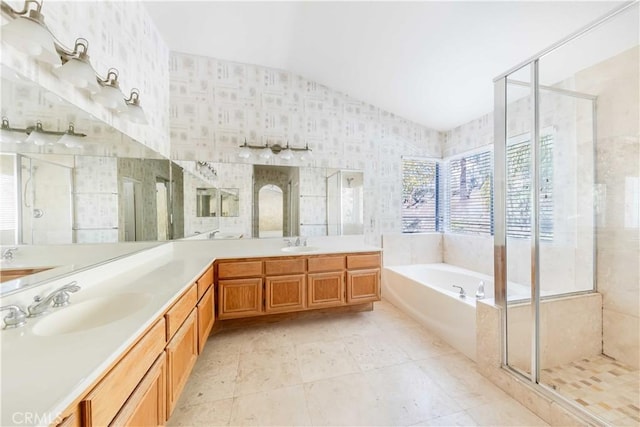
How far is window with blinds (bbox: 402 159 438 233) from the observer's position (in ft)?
11.3

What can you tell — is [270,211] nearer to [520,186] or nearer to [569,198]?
[520,186]

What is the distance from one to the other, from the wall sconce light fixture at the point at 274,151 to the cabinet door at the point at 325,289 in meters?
1.43

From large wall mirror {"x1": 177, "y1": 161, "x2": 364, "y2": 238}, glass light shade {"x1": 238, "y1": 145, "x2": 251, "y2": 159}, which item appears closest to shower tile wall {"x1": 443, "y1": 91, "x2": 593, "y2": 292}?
large wall mirror {"x1": 177, "y1": 161, "x2": 364, "y2": 238}

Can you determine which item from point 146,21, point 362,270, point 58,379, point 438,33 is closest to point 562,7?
point 438,33

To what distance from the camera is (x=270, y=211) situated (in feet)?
9.26

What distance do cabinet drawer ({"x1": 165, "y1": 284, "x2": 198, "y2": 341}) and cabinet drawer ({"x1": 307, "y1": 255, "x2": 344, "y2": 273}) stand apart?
1132mm

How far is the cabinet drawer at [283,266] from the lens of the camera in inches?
92.9

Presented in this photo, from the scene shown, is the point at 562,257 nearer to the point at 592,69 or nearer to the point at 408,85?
the point at 592,69

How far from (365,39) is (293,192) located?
5.58 feet

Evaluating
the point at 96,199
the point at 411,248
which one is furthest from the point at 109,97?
the point at 411,248

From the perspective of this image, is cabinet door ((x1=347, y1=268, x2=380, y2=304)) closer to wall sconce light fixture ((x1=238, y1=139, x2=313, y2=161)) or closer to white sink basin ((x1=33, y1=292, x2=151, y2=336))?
wall sconce light fixture ((x1=238, y1=139, x2=313, y2=161))

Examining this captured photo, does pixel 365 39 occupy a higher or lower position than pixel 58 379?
higher

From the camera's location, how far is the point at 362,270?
2639 millimetres

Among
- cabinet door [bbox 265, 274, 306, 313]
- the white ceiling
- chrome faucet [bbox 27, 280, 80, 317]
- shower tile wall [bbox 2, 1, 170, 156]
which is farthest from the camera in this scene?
cabinet door [bbox 265, 274, 306, 313]
